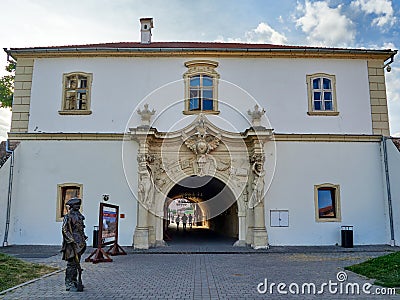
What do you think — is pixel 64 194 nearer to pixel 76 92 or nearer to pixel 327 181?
pixel 76 92

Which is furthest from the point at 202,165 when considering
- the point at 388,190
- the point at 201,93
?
the point at 388,190

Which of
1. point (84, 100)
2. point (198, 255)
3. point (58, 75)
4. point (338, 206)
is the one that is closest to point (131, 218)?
point (198, 255)

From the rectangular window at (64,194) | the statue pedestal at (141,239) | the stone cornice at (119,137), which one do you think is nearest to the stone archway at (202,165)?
the statue pedestal at (141,239)

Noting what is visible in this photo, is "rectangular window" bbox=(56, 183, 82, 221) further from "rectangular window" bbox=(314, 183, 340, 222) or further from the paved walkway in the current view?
"rectangular window" bbox=(314, 183, 340, 222)

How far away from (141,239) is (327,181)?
8.12 meters

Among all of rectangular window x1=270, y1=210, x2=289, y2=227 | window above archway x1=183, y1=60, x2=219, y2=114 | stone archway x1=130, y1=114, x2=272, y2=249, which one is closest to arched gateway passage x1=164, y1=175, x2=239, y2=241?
stone archway x1=130, y1=114, x2=272, y2=249

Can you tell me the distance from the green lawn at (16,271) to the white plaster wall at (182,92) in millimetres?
7494

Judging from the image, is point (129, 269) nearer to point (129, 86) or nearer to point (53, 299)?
point (53, 299)

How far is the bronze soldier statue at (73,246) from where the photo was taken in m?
8.16

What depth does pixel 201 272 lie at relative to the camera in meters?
10.5

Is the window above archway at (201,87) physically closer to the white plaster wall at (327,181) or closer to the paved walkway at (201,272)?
the white plaster wall at (327,181)

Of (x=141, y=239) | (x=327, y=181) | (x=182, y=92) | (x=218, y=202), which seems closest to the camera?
(x=141, y=239)

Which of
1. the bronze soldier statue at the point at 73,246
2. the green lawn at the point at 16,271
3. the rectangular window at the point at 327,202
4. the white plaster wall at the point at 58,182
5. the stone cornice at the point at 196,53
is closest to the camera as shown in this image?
the bronze soldier statue at the point at 73,246
